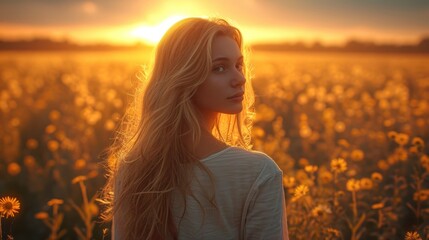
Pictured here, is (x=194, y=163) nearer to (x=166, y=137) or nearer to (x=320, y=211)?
(x=166, y=137)

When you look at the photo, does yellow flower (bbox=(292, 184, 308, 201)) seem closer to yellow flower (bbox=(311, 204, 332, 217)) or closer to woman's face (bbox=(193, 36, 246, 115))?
yellow flower (bbox=(311, 204, 332, 217))

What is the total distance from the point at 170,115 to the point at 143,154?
0.17 meters

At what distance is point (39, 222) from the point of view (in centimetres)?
429

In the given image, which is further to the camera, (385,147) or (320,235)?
(385,147)

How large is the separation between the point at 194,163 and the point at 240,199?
0.65ft

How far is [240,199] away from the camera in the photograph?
1.64m

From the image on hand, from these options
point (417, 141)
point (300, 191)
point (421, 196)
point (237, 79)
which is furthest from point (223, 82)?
point (417, 141)

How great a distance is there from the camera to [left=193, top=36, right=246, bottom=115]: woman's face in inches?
71.2

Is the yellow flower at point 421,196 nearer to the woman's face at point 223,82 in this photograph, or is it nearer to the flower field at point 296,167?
the flower field at point 296,167

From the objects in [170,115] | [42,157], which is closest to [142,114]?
[170,115]

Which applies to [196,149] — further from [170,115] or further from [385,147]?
[385,147]

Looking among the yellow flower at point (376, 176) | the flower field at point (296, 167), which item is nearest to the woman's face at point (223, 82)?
the flower field at point (296, 167)

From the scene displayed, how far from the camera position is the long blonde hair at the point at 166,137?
1752 mm

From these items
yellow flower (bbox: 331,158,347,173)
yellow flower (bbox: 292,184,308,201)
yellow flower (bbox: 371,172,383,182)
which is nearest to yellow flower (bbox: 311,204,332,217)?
yellow flower (bbox: 292,184,308,201)
